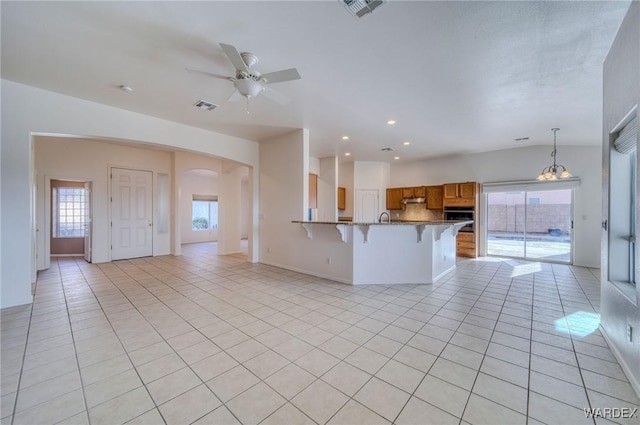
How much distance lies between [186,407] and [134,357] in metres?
0.96

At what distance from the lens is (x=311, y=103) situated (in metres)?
4.04

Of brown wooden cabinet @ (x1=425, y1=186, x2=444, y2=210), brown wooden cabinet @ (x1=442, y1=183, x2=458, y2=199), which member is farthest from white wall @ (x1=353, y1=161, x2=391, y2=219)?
brown wooden cabinet @ (x1=442, y1=183, x2=458, y2=199)

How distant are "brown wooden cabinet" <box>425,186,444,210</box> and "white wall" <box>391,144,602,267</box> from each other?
0.95 ft

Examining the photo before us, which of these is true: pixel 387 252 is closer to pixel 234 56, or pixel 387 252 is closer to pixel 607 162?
pixel 607 162

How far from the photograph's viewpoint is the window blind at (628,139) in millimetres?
2150

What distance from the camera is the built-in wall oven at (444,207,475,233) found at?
7.44 metres

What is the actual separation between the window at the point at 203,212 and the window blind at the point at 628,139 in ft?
37.9

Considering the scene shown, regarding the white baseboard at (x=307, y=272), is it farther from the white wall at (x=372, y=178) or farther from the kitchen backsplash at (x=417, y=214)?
the kitchen backsplash at (x=417, y=214)

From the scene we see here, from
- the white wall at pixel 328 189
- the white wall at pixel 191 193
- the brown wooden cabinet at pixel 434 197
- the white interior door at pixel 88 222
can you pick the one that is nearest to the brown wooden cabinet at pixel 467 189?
the brown wooden cabinet at pixel 434 197

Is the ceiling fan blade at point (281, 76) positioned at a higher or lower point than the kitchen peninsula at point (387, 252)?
higher

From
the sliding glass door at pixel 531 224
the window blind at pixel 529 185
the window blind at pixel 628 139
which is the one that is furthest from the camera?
the sliding glass door at pixel 531 224

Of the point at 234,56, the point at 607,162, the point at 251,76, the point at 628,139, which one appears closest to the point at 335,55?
the point at 251,76

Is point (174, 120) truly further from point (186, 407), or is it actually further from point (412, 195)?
point (412, 195)

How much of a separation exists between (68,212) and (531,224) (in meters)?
13.1
